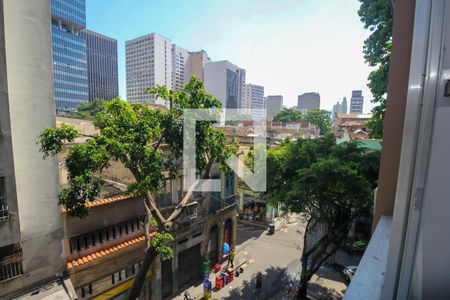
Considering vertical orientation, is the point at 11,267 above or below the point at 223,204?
above

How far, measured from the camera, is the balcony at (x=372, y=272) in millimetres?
1121

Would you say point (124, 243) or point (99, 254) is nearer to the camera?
point (99, 254)

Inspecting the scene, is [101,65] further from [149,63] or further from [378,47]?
[378,47]

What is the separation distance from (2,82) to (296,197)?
8331 millimetres

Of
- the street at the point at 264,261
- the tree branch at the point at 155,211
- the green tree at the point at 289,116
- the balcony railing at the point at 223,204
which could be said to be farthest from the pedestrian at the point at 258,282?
the green tree at the point at 289,116

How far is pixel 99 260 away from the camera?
7.27m

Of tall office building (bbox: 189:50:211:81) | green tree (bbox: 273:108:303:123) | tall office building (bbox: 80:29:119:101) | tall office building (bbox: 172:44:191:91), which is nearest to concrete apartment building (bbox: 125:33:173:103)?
tall office building (bbox: 172:44:191:91)

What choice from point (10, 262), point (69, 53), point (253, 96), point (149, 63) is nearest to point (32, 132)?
point (10, 262)

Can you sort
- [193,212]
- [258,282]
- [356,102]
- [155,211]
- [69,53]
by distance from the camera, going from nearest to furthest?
[155,211], [258,282], [193,212], [69,53], [356,102]

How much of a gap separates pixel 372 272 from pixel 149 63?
68616 mm

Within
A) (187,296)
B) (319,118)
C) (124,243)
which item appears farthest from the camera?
(319,118)

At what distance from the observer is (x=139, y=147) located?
17.0 ft

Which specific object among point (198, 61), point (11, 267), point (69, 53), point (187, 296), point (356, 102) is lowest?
point (187, 296)

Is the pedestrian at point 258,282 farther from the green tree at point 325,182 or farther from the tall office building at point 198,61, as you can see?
the tall office building at point 198,61
